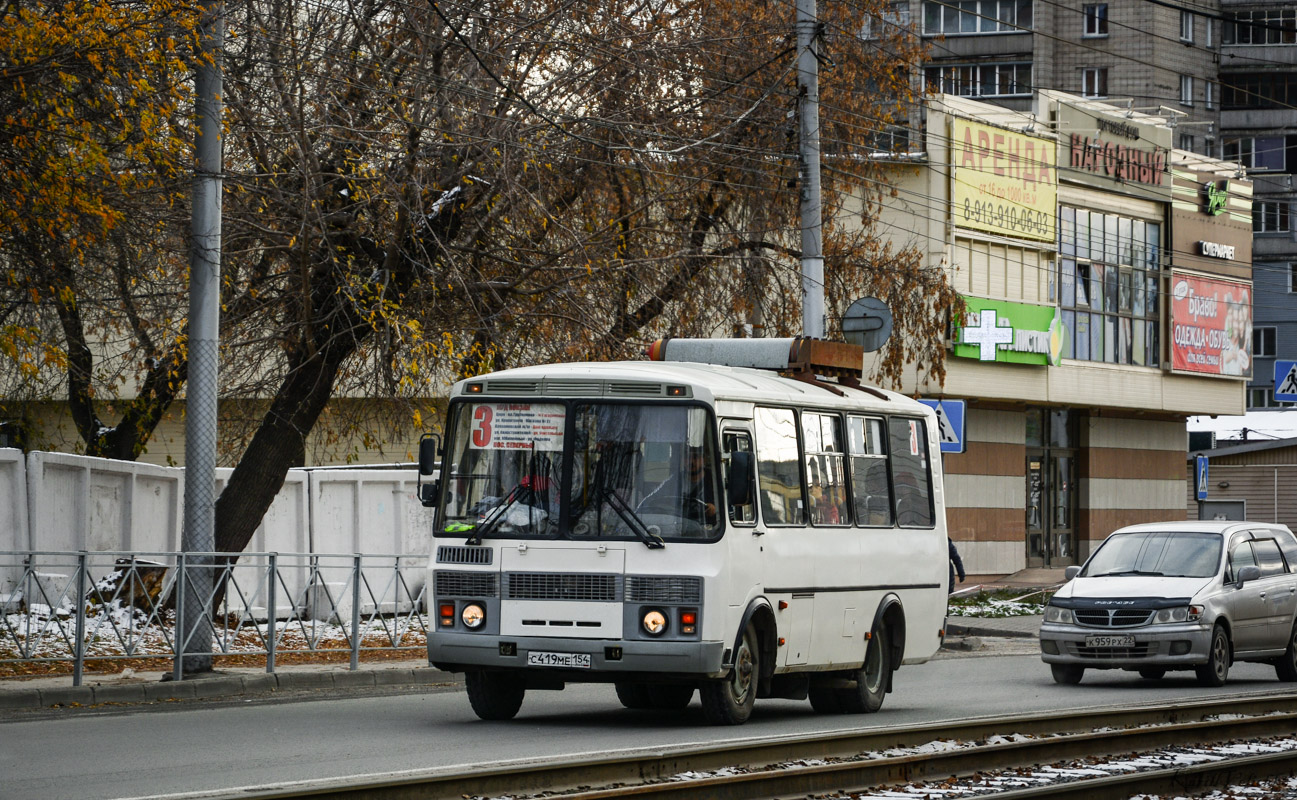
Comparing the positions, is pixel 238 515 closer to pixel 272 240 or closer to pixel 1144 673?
pixel 272 240

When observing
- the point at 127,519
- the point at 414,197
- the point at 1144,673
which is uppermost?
the point at 414,197

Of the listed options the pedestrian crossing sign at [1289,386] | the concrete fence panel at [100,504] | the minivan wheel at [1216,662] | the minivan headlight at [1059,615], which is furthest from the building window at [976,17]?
the minivan wheel at [1216,662]

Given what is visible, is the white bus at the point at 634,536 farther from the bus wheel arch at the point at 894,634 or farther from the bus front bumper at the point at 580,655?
the bus wheel arch at the point at 894,634

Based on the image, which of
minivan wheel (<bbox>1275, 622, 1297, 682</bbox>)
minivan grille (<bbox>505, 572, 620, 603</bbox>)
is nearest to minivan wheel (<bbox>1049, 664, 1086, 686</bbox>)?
minivan wheel (<bbox>1275, 622, 1297, 682</bbox>)

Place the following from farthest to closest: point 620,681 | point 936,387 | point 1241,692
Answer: point 936,387 < point 1241,692 < point 620,681

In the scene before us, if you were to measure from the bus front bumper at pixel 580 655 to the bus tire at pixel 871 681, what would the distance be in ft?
9.28

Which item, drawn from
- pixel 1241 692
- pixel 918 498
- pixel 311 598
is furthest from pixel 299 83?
pixel 1241 692

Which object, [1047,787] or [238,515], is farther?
[238,515]

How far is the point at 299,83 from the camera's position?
18.7 metres

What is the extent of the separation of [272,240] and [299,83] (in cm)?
191

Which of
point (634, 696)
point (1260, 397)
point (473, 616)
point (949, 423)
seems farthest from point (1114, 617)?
point (1260, 397)

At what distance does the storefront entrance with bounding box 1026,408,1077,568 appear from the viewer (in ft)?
147

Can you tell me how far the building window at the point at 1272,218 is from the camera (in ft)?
266

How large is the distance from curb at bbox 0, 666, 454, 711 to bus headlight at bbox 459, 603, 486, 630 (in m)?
3.80
